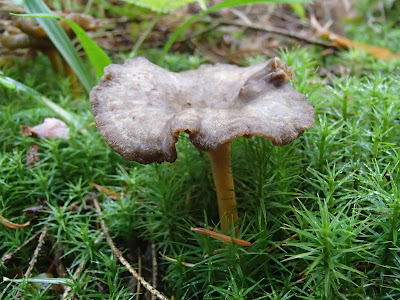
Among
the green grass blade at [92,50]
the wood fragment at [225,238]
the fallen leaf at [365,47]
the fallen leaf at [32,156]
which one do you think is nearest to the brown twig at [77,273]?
the wood fragment at [225,238]

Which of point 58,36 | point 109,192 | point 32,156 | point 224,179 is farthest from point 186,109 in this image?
point 58,36

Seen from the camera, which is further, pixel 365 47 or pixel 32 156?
pixel 365 47

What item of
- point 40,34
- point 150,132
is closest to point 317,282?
point 150,132

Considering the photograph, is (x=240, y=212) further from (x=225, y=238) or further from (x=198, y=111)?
(x=198, y=111)

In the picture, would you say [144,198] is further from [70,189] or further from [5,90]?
[5,90]

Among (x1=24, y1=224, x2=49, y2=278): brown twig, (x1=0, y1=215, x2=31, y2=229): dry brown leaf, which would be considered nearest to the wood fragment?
(x1=24, y1=224, x2=49, y2=278): brown twig

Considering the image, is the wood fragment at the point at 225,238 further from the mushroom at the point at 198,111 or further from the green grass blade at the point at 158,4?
the green grass blade at the point at 158,4

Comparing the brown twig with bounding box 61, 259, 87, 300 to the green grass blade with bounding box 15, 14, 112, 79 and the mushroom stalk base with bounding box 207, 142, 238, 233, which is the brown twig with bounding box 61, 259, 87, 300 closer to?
the mushroom stalk base with bounding box 207, 142, 238, 233
